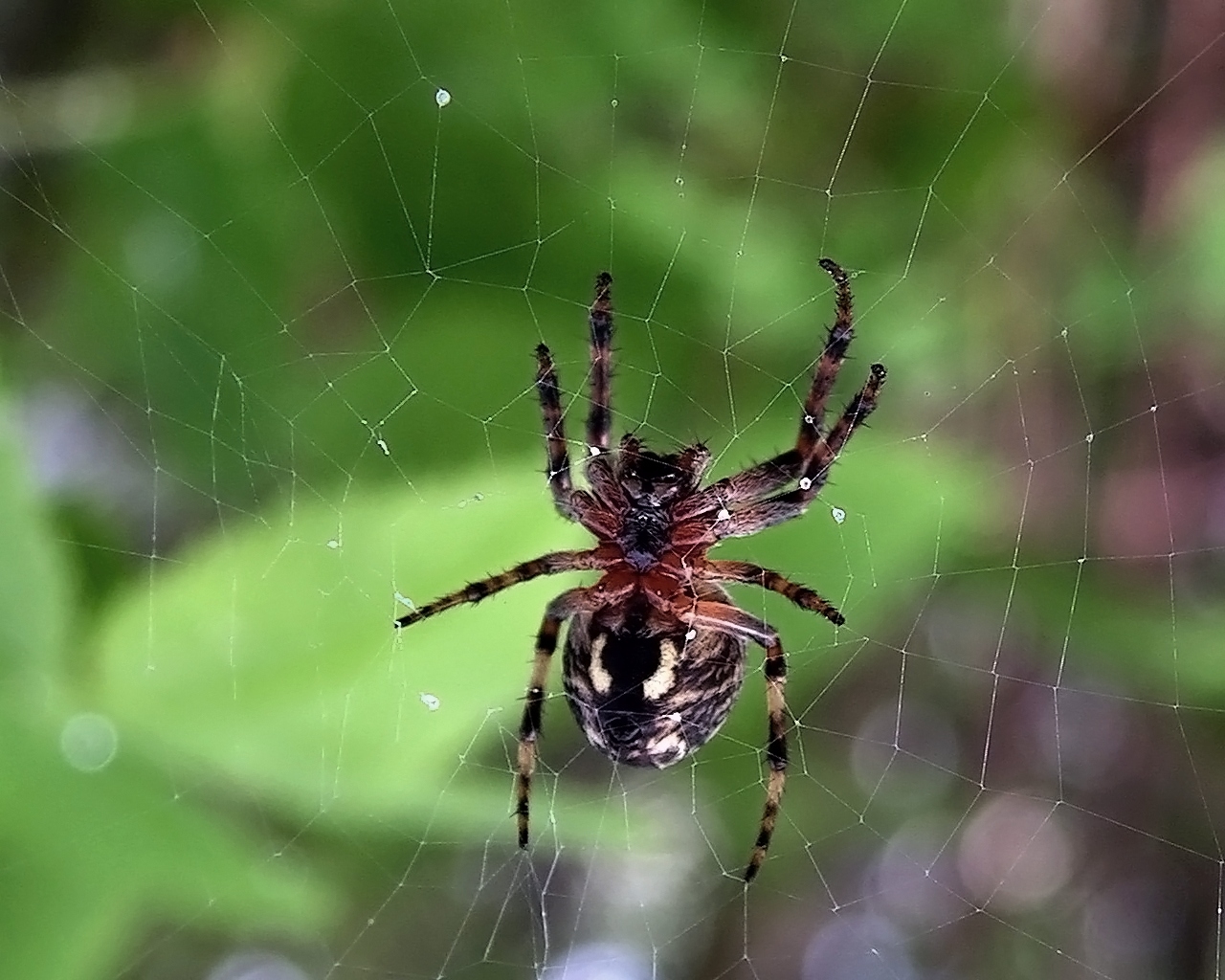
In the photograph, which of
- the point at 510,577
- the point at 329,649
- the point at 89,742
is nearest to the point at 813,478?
the point at 510,577

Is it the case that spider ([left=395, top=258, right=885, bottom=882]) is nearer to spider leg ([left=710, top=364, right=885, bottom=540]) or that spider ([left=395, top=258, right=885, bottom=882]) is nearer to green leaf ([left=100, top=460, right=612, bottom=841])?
spider leg ([left=710, top=364, right=885, bottom=540])

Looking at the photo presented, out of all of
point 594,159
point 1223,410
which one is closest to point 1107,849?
point 1223,410

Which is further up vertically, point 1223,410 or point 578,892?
point 1223,410

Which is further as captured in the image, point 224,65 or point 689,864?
point 689,864

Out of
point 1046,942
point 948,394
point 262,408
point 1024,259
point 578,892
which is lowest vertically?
point 1046,942

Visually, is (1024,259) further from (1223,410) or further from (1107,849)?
(1107,849)

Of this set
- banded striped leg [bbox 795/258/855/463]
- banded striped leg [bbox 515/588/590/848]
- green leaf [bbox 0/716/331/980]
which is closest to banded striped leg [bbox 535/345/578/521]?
banded striped leg [bbox 515/588/590/848]
